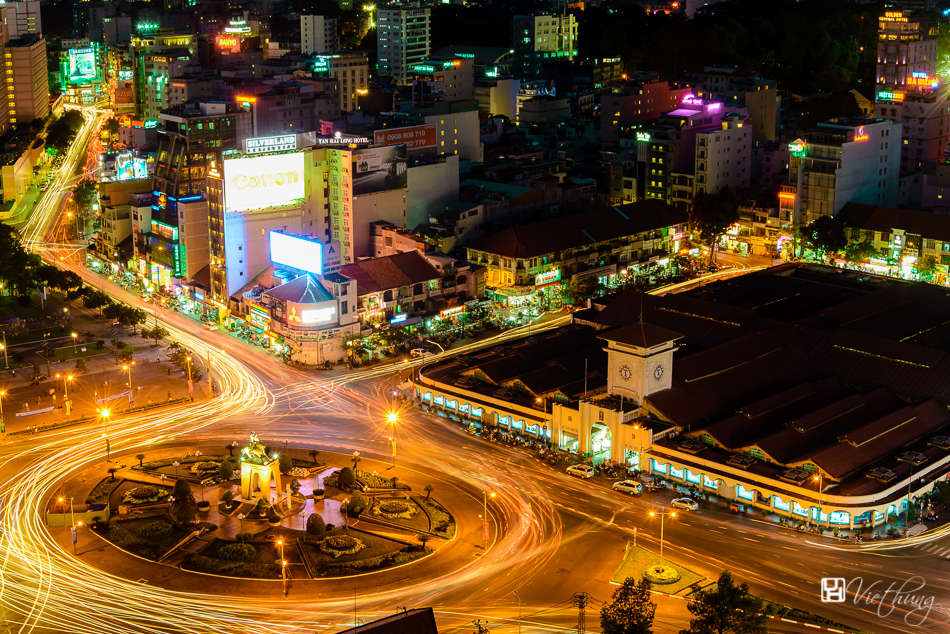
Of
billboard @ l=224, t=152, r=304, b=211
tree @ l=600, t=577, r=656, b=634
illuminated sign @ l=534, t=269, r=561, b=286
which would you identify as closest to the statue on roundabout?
tree @ l=600, t=577, r=656, b=634

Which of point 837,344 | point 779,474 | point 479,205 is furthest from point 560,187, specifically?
point 779,474

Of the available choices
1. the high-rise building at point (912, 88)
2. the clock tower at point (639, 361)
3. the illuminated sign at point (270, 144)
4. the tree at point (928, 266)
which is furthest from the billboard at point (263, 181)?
the high-rise building at point (912, 88)

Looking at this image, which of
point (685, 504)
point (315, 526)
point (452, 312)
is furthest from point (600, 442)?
point (452, 312)

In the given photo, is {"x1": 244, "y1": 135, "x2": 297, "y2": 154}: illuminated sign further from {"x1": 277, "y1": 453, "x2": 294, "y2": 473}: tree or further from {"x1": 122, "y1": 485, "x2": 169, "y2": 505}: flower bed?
{"x1": 122, "y1": 485, "x2": 169, "y2": 505}: flower bed

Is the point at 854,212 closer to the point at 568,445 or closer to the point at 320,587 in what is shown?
the point at 568,445

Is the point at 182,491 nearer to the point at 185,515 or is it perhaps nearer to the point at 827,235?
the point at 185,515

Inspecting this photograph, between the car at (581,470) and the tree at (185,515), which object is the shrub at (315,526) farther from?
the car at (581,470)

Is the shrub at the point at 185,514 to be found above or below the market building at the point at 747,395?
below
